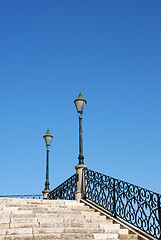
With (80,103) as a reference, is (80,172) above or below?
below

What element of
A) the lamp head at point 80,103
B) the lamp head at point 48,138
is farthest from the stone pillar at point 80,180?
the lamp head at point 48,138

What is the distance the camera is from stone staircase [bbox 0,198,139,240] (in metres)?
7.49

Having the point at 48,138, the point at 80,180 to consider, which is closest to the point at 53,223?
the point at 80,180

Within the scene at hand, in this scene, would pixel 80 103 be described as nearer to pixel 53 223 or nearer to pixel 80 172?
pixel 80 172

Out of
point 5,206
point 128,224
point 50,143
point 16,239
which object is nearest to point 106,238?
point 128,224

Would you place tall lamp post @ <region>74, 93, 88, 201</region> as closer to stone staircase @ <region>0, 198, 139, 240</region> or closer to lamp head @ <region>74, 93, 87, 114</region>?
lamp head @ <region>74, 93, 87, 114</region>

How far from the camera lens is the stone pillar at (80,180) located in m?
12.2

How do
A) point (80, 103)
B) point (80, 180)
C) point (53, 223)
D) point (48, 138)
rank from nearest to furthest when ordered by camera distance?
1. point (53, 223)
2. point (80, 180)
3. point (80, 103)
4. point (48, 138)

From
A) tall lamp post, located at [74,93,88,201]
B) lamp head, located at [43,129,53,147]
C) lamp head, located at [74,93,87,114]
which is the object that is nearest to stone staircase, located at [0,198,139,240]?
tall lamp post, located at [74,93,88,201]

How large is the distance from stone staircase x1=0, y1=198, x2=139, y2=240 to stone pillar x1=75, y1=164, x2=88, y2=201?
1847 millimetres

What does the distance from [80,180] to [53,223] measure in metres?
4.43

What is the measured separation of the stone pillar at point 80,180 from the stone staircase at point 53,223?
1847mm

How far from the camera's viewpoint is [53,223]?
26.7 ft

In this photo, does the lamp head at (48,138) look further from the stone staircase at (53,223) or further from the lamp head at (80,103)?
the stone staircase at (53,223)
